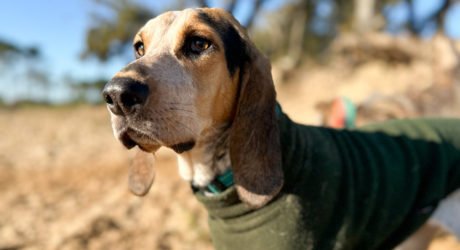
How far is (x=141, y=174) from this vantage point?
2.53 meters

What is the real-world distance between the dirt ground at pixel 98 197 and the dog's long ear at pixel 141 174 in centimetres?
135

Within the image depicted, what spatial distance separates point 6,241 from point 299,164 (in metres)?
3.30

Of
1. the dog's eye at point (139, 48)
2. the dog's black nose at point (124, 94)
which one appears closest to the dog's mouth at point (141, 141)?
the dog's black nose at point (124, 94)

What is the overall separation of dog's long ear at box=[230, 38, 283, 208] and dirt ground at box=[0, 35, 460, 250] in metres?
1.91

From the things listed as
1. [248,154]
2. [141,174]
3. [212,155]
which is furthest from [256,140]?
[141,174]

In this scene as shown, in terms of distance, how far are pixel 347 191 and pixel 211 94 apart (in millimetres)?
1088

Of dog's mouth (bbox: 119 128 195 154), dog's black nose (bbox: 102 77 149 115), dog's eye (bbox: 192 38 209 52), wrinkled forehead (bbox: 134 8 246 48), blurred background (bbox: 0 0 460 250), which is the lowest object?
blurred background (bbox: 0 0 460 250)

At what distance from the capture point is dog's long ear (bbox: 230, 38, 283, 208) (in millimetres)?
1967

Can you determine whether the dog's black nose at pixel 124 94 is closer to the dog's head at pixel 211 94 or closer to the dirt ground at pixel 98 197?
the dog's head at pixel 211 94

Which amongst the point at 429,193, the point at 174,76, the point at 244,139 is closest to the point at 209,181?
the point at 244,139

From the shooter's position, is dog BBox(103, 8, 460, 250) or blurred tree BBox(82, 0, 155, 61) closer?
dog BBox(103, 8, 460, 250)

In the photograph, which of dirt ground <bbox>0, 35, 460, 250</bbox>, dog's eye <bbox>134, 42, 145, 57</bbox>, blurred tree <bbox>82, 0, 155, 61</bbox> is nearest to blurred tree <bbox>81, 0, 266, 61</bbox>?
blurred tree <bbox>82, 0, 155, 61</bbox>

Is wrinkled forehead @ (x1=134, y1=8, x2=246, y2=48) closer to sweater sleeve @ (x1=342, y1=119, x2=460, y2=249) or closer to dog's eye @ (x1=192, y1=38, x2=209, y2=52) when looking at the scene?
dog's eye @ (x1=192, y1=38, x2=209, y2=52)

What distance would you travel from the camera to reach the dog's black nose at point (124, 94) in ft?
5.08
